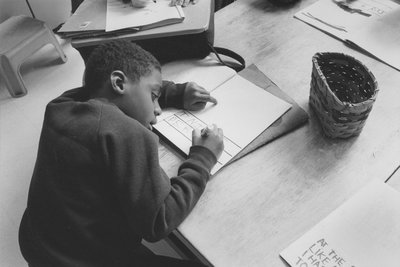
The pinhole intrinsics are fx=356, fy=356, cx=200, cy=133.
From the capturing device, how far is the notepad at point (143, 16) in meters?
0.99

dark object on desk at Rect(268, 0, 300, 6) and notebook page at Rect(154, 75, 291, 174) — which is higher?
dark object on desk at Rect(268, 0, 300, 6)

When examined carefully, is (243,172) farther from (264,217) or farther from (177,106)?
(177,106)

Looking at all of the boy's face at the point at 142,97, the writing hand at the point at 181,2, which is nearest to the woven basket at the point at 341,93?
the boy's face at the point at 142,97

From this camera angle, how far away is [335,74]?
2.58ft

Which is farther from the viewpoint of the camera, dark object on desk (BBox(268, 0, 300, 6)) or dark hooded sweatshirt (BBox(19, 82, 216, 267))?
dark object on desk (BBox(268, 0, 300, 6))

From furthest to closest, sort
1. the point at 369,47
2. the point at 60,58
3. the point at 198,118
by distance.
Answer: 1. the point at 60,58
2. the point at 369,47
3. the point at 198,118

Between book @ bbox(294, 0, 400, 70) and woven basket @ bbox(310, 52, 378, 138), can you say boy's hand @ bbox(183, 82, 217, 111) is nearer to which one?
woven basket @ bbox(310, 52, 378, 138)

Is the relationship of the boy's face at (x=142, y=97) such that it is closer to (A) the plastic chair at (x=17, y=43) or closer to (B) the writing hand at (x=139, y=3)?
(B) the writing hand at (x=139, y=3)

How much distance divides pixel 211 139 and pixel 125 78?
0.73 feet

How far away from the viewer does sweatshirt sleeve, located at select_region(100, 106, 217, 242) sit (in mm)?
651

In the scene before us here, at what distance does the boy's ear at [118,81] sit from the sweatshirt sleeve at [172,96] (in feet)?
0.57

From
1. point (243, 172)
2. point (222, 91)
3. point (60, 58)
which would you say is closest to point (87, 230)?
point (243, 172)

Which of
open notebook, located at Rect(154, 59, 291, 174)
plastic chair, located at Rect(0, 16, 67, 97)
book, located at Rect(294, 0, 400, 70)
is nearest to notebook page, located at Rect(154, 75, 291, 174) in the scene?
open notebook, located at Rect(154, 59, 291, 174)

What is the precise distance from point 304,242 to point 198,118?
38cm
